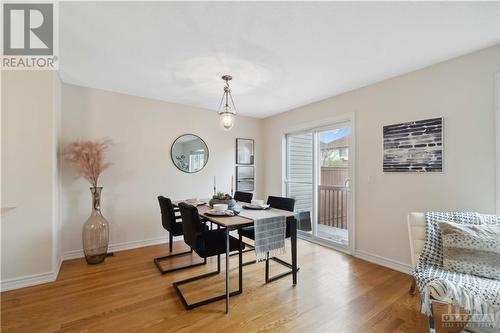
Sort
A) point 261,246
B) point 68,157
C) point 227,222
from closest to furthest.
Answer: point 227,222 < point 261,246 < point 68,157

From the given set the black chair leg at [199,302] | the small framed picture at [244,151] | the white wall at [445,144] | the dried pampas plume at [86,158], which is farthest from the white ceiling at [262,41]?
the black chair leg at [199,302]

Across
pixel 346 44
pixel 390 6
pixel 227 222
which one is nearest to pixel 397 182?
pixel 346 44

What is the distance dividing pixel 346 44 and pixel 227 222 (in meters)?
2.02

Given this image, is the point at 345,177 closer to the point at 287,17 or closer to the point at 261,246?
the point at 261,246

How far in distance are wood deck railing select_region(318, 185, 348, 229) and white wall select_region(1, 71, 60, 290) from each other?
3.76 m

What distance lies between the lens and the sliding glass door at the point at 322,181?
11.5ft

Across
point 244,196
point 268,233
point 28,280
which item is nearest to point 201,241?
point 268,233

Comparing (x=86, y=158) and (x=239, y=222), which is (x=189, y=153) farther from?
(x=239, y=222)

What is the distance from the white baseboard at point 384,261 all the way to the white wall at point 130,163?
2.69m

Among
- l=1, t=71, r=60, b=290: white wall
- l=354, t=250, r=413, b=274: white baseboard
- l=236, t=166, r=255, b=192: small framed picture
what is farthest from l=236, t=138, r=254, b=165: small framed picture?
l=1, t=71, r=60, b=290: white wall

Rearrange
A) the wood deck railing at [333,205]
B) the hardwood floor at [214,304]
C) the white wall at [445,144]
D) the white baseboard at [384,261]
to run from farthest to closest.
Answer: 1. the wood deck railing at [333,205]
2. the white baseboard at [384,261]
3. the white wall at [445,144]
4. the hardwood floor at [214,304]

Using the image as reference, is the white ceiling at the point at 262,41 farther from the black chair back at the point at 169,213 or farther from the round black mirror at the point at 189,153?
the black chair back at the point at 169,213

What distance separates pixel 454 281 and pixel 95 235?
12.3ft

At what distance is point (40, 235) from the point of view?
2.44 meters
